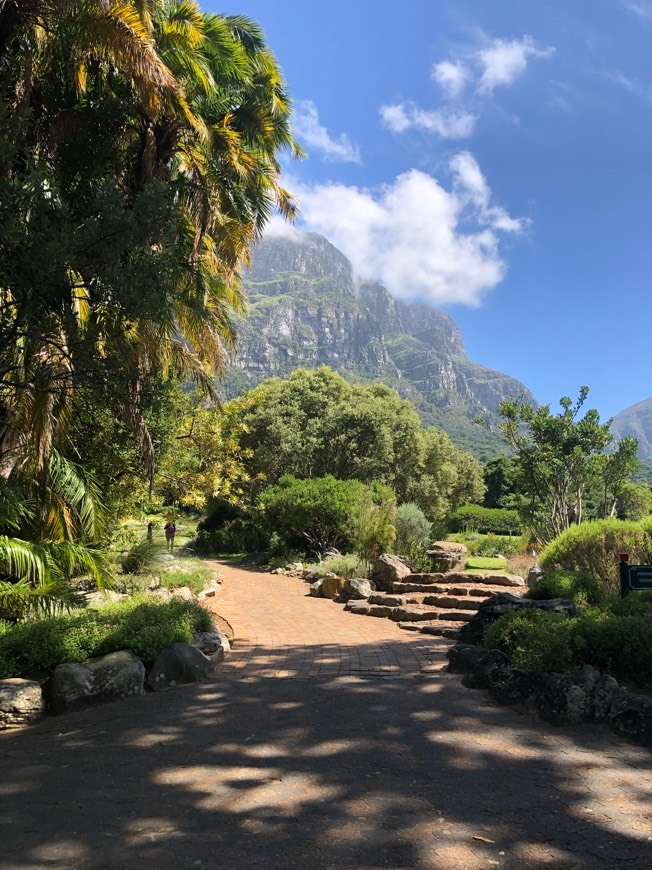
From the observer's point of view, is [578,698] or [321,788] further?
[578,698]

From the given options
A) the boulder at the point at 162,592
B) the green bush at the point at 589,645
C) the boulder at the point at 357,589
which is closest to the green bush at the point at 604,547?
the boulder at the point at 357,589

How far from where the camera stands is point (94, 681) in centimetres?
536

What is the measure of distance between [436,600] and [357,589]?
1.85 metres

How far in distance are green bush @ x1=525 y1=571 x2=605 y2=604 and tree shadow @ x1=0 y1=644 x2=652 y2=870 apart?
388 centimetres

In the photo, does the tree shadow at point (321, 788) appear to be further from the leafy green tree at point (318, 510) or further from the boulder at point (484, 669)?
the leafy green tree at point (318, 510)

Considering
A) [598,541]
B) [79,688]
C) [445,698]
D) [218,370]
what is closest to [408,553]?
[598,541]

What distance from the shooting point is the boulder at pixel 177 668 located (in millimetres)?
5758

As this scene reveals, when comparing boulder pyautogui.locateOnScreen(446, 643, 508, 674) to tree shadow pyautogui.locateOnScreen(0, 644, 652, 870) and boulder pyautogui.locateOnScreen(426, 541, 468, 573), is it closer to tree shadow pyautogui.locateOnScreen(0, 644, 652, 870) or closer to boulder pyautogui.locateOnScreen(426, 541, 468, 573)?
tree shadow pyautogui.locateOnScreen(0, 644, 652, 870)

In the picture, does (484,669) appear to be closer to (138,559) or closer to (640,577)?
(640,577)

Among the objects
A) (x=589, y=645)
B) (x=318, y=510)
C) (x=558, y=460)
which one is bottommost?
(x=589, y=645)

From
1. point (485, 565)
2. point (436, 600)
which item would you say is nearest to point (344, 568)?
point (436, 600)

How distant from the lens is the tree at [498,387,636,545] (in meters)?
14.2

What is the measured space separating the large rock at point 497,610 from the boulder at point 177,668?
359 centimetres

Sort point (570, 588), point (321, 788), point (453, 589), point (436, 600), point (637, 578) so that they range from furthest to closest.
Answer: point (453, 589) < point (436, 600) < point (570, 588) < point (637, 578) < point (321, 788)
